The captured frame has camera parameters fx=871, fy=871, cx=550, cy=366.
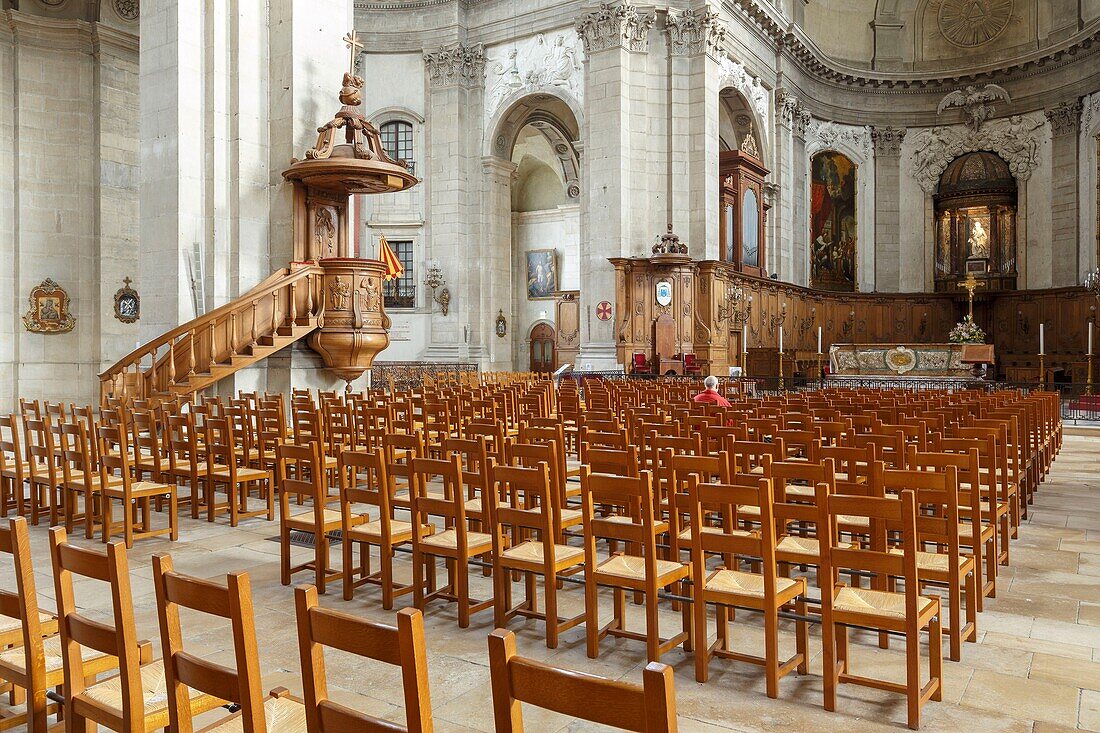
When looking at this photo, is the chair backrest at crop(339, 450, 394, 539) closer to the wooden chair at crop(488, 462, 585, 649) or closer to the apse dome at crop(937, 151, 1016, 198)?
the wooden chair at crop(488, 462, 585, 649)

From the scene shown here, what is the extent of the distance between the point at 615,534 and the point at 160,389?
418 inches

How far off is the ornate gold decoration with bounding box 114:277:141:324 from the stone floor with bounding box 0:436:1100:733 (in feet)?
54.9

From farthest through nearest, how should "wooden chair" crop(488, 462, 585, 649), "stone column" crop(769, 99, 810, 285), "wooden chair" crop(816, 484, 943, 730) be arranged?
1. "stone column" crop(769, 99, 810, 285)
2. "wooden chair" crop(488, 462, 585, 649)
3. "wooden chair" crop(816, 484, 943, 730)

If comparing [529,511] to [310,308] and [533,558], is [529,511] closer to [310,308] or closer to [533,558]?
[533,558]

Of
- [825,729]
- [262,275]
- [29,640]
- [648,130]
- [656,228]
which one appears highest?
[648,130]

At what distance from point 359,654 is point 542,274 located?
3166cm

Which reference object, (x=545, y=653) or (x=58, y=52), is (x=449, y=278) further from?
(x=545, y=653)

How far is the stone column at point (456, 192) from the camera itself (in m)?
26.1

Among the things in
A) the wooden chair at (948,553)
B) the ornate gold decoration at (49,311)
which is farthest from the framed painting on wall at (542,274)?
the wooden chair at (948,553)

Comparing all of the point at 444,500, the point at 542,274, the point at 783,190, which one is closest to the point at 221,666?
the point at 444,500

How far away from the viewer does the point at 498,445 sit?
6961 mm

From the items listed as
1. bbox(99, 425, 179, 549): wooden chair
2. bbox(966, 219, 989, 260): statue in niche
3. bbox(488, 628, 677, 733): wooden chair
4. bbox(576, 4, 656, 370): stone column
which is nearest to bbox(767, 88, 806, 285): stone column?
bbox(576, 4, 656, 370): stone column

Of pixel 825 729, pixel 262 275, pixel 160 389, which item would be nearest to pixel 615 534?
pixel 825 729

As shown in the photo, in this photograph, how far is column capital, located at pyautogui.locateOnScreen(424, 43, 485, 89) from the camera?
1028 inches
